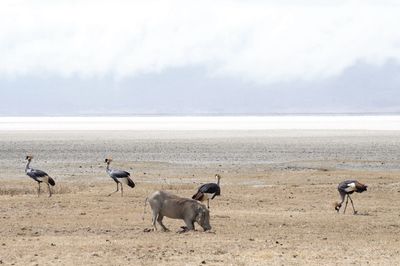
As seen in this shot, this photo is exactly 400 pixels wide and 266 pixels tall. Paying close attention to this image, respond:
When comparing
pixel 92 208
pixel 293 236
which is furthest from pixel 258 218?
pixel 92 208

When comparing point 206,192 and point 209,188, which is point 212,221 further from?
point 209,188

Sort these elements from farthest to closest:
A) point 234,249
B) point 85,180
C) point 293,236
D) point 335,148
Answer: point 335,148
point 85,180
point 293,236
point 234,249

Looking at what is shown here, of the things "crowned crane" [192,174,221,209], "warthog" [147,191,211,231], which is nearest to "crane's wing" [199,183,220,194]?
"crowned crane" [192,174,221,209]

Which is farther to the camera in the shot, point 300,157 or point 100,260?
point 300,157

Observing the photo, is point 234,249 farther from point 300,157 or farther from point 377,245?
point 300,157

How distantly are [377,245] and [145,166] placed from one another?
26.4m

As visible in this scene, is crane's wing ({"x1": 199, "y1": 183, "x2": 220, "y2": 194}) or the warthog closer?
the warthog

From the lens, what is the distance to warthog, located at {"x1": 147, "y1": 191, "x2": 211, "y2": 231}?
64.3 feet

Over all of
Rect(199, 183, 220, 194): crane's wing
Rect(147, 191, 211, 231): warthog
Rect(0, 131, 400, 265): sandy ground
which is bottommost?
Rect(0, 131, 400, 265): sandy ground

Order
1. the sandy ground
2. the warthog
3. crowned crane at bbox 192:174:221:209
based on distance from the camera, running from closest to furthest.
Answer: the sandy ground < the warthog < crowned crane at bbox 192:174:221:209

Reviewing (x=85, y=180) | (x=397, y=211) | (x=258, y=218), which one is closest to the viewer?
(x=258, y=218)

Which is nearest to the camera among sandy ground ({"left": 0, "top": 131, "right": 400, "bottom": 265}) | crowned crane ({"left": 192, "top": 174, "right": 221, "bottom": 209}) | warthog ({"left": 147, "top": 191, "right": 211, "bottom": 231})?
sandy ground ({"left": 0, "top": 131, "right": 400, "bottom": 265})

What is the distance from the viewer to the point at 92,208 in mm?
23750

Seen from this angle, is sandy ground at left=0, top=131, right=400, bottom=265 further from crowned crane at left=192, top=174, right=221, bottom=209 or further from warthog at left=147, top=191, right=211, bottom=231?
crowned crane at left=192, top=174, right=221, bottom=209
